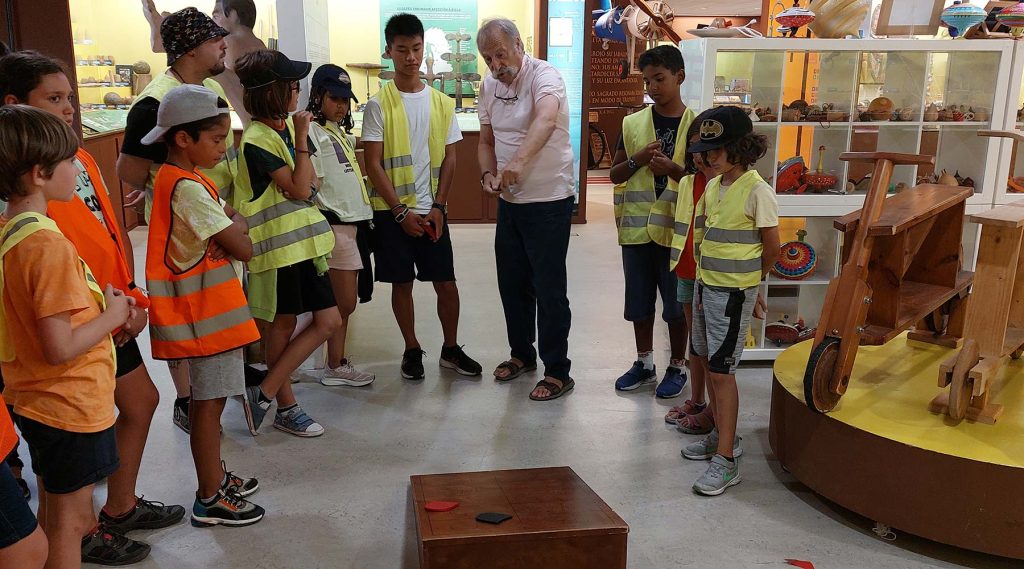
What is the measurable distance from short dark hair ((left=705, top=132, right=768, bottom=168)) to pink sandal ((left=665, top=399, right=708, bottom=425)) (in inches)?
43.4

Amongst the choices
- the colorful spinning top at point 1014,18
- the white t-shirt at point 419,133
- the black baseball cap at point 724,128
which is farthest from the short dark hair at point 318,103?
the colorful spinning top at point 1014,18

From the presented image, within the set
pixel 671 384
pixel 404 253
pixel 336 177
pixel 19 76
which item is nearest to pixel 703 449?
pixel 671 384

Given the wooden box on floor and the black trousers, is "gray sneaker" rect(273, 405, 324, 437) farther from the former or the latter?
the wooden box on floor

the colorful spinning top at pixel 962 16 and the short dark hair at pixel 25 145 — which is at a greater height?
the colorful spinning top at pixel 962 16

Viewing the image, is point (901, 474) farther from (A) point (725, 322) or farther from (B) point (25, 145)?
(B) point (25, 145)

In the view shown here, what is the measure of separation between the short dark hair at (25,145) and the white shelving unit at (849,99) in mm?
2867

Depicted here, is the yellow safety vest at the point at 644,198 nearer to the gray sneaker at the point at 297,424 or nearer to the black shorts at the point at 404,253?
the black shorts at the point at 404,253

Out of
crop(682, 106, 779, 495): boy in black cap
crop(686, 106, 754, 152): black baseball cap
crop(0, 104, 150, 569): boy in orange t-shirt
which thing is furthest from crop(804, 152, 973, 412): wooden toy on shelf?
Result: crop(0, 104, 150, 569): boy in orange t-shirt

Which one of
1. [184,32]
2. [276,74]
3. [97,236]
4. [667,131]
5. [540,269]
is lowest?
[540,269]

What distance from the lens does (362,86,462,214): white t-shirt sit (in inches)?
153

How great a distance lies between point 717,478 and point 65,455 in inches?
80.4

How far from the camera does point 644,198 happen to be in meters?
3.80

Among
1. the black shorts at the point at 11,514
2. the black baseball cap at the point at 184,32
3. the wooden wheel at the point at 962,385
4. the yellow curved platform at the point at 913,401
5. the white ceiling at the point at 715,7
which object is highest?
the white ceiling at the point at 715,7

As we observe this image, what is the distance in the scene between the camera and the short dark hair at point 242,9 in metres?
4.30
